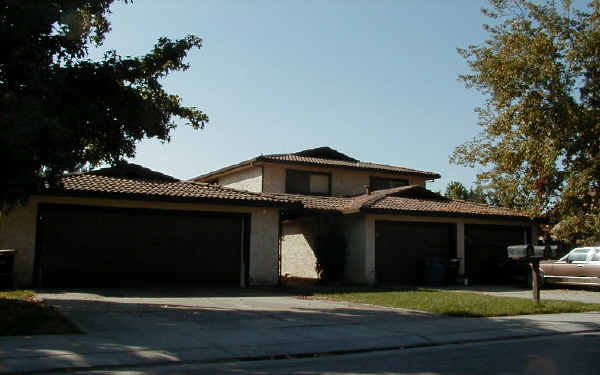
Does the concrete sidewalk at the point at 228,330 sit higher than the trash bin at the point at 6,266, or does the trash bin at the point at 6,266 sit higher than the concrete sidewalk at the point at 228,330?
the trash bin at the point at 6,266

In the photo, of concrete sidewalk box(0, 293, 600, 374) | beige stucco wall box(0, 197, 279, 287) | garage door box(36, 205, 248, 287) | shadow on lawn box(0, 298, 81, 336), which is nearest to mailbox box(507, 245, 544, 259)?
concrete sidewalk box(0, 293, 600, 374)

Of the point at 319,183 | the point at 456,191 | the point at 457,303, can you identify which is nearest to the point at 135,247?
the point at 457,303

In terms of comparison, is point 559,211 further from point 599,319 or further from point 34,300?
point 34,300

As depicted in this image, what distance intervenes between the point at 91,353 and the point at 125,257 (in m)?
10.0

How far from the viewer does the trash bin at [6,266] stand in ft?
46.0

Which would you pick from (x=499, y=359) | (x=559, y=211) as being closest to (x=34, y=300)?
(x=499, y=359)

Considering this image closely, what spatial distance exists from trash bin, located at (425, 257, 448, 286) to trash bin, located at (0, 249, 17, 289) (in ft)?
44.8

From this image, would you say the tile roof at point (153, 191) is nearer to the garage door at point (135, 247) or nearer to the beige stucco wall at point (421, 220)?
the garage door at point (135, 247)

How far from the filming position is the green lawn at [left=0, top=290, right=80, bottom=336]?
8.25 metres

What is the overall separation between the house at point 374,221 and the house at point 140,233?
2155 mm

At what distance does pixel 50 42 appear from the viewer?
10422 millimetres

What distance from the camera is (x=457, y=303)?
1320 cm

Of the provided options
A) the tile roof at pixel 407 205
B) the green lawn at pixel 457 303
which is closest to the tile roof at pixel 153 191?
the tile roof at pixel 407 205

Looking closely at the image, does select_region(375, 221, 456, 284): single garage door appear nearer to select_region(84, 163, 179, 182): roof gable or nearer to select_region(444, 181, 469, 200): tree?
select_region(84, 163, 179, 182): roof gable
